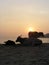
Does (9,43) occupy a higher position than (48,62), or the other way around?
(9,43)

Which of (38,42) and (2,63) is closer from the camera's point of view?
(2,63)

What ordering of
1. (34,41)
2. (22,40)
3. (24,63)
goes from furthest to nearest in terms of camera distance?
(22,40), (34,41), (24,63)

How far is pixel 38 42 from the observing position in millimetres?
27688

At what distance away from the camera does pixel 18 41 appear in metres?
31.2

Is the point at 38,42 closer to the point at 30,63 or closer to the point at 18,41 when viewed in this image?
the point at 18,41

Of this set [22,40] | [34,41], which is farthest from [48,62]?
[22,40]

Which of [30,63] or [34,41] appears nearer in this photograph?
[30,63]

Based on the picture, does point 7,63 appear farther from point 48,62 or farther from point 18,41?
point 18,41

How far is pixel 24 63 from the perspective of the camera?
12273 mm

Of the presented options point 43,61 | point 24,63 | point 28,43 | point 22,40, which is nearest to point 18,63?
point 24,63

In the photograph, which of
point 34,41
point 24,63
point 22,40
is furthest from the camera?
point 22,40

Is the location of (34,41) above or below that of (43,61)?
above

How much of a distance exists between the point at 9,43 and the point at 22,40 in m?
2.60

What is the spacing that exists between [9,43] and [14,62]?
15.1 meters
